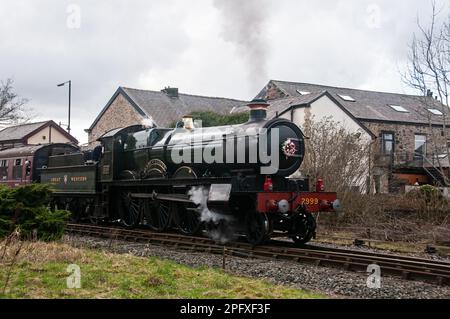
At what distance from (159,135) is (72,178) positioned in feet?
16.1

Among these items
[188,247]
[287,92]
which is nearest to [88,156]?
[188,247]

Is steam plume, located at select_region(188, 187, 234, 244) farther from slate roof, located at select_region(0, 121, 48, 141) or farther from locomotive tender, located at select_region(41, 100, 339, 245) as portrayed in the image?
slate roof, located at select_region(0, 121, 48, 141)

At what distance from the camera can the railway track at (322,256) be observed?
28.4 feet

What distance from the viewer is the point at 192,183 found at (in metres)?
13.0

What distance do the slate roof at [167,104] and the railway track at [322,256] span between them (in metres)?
19.2

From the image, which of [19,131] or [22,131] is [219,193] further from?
[19,131]

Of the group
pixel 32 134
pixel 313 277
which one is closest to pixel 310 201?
pixel 313 277

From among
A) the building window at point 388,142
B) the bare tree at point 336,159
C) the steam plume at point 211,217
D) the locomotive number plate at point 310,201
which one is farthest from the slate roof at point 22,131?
the locomotive number plate at point 310,201

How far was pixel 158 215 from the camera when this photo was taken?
1503 centimetres

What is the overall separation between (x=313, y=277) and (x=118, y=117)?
28504mm

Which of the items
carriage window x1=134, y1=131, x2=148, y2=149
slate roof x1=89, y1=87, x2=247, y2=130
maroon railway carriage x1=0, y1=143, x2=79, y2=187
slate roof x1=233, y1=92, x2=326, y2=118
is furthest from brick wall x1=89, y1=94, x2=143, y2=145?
carriage window x1=134, y1=131, x2=148, y2=149

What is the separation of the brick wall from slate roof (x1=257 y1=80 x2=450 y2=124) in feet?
28.2

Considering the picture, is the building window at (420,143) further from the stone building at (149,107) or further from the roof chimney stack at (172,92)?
the roof chimney stack at (172,92)
